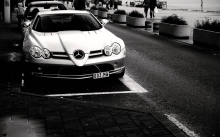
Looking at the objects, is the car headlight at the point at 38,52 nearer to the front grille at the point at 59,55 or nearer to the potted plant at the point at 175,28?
the front grille at the point at 59,55

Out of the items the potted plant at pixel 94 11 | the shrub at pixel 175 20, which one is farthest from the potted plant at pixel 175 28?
the potted plant at pixel 94 11

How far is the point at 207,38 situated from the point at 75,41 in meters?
8.18

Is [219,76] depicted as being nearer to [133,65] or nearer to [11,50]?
[133,65]

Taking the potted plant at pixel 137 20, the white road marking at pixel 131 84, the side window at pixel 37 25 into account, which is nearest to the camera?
the white road marking at pixel 131 84

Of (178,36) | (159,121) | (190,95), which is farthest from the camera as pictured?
(178,36)

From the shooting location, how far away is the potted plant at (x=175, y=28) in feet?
59.5

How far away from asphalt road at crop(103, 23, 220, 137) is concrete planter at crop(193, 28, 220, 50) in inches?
25.2

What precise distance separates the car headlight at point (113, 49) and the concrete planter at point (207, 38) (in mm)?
6941

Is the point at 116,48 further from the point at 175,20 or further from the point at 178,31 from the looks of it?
the point at 175,20

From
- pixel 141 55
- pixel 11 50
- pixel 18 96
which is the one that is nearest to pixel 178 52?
pixel 141 55

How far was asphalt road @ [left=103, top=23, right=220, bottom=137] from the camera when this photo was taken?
6266 mm

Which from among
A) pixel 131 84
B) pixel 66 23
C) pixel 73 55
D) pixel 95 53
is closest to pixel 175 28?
pixel 66 23

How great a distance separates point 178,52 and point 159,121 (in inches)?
326

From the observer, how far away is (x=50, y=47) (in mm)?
7938
